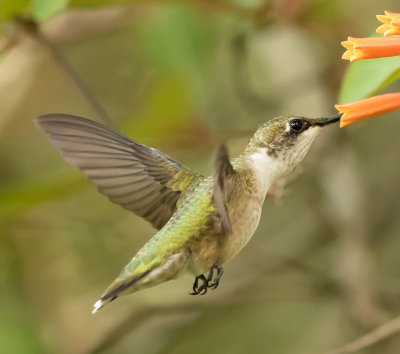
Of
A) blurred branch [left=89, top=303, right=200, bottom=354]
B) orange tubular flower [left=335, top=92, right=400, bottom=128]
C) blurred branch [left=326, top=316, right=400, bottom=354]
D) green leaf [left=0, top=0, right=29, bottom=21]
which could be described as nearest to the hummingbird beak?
orange tubular flower [left=335, top=92, right=400, bottom=128]

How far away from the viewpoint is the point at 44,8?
5.70 ft

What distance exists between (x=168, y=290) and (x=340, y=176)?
1021 mm

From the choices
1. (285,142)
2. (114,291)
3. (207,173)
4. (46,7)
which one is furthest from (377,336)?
(207,173)

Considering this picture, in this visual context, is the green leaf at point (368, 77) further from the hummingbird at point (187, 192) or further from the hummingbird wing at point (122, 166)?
the hummingbird wing at point (122, 166)

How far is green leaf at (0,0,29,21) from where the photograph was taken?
6.34 feet

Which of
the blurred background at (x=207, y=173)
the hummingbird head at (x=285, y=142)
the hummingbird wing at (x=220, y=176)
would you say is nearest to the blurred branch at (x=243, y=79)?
the blurred background at (x=207, y=173)

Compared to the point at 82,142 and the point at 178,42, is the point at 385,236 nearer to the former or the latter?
the point at 178,42

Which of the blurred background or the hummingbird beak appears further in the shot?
the blurred background

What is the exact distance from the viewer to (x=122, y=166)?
182 centimetres

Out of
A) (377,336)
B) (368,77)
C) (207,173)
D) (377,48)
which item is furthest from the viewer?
(207,173)

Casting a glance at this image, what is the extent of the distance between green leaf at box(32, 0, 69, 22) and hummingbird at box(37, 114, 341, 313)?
26 cm

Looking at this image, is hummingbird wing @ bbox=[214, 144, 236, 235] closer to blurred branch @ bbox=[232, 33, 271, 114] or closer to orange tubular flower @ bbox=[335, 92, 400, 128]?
orange tubular flower @ bbox=[335, 92, 400, 128]

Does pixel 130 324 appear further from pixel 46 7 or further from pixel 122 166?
pixel 46 7

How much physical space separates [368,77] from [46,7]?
0.79 meters
